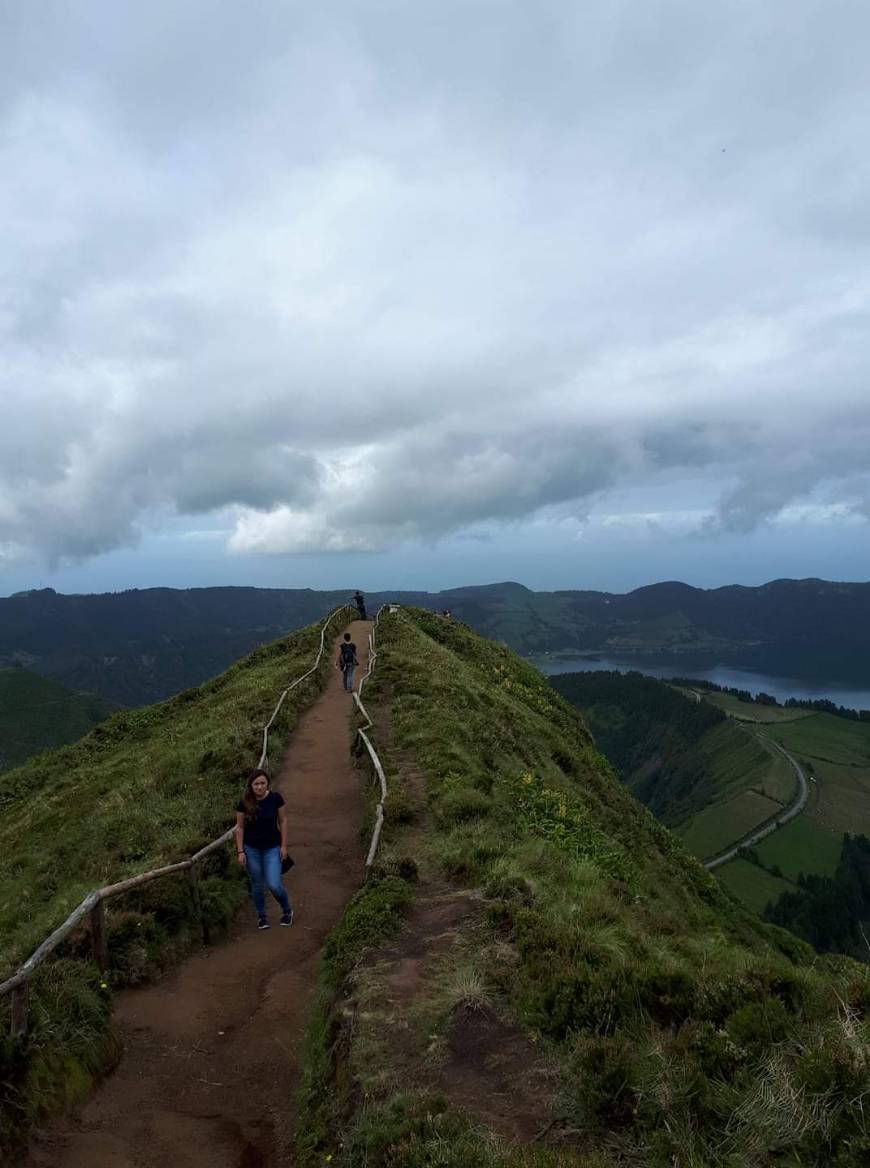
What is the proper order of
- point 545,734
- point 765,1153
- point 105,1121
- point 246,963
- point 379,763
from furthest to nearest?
point 545,734 → point 379,763 → point 246,963 → point 105,1121 → point 765,1153

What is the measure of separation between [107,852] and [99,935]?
250 inches

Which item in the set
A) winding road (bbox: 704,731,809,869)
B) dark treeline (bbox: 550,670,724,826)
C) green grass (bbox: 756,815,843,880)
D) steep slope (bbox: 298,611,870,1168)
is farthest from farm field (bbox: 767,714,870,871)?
steep slope (bbox: 298,611,870,1168)

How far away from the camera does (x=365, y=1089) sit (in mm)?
6652

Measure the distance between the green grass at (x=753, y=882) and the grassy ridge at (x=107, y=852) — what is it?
90711 mm

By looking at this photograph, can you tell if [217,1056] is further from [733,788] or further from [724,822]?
[733,788]

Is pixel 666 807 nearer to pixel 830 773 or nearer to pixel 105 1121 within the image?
pixel 830 773

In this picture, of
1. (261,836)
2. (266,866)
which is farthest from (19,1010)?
(266,866)

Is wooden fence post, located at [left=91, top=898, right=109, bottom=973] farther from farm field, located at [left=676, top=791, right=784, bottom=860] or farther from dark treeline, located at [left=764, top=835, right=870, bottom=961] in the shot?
farm field, located at [left=676, top=791, right=784, bottom=860]

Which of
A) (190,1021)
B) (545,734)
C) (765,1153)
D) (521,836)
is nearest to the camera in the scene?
(765,1153)

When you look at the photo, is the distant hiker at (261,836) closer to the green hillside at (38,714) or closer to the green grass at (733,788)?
the green grass at (733,788)

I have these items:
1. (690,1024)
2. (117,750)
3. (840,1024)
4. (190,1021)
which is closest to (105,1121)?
(190,1021)

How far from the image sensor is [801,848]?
117 metres

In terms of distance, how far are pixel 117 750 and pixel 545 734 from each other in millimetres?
20033

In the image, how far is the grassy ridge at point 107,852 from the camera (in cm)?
770
